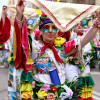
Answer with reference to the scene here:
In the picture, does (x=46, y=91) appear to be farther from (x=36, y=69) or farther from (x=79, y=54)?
(x=79, y=54)

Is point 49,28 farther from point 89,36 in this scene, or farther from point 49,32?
point 89,36

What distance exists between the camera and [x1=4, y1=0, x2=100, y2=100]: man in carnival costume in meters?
3.08

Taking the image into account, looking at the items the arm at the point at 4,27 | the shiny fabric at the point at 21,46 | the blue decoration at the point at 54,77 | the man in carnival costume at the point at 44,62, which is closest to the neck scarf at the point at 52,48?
the man in carnival costume at the point at 44,62

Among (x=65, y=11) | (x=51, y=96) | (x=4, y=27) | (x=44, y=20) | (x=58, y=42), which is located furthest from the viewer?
(x=58, y=42)

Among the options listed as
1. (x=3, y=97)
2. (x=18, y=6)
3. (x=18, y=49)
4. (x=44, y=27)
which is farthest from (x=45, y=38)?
(x=3, y=97)

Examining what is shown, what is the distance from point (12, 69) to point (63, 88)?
0.90 meters

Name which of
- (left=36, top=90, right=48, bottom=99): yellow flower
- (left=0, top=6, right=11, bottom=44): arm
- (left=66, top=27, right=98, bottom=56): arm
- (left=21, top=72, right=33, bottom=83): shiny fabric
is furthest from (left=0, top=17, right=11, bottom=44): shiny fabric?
(left=66, top=27, right=98, bottom=56): arm

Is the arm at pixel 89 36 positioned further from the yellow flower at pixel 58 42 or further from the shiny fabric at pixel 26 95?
the shiny fabric at pixel 26 95

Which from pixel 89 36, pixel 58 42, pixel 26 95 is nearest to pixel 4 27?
pixel 58 42

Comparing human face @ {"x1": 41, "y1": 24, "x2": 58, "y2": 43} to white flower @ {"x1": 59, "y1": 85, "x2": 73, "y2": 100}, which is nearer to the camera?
white flower @ {"x1": 59, "y1": 85, "x2": 73, "y2": 100}

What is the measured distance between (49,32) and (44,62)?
38 cm

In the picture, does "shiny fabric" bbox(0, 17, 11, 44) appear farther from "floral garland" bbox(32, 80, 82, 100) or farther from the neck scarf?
"floral garland" bbox(32, 80, 82, 100)

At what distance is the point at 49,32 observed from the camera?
3.21m

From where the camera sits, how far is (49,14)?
110 inches
